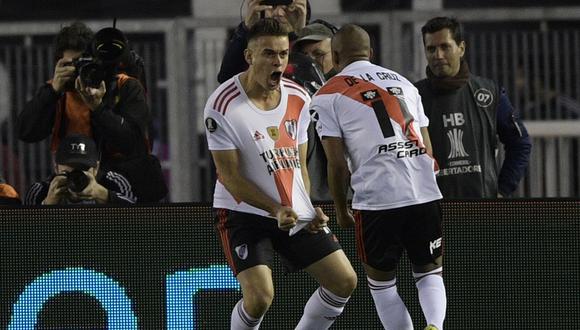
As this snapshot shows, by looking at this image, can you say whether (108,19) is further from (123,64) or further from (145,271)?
(145,271)

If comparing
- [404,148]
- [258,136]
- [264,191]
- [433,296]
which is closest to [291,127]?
[258,136]

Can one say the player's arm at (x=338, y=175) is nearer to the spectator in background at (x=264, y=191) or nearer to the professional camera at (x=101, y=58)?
the spectator in background at (x=264, y=191)

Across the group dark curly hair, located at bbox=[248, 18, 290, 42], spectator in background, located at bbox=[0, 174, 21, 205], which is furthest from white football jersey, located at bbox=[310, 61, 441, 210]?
spectator in background, located at bbox=[0, 174, 21, 205]

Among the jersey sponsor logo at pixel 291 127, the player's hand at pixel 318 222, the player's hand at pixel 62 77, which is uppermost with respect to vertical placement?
the player's hand at pixel 62 77

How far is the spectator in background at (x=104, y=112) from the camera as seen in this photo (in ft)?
32.2

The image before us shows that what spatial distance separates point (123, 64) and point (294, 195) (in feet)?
6.24

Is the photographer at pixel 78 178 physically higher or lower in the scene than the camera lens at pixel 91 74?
lower

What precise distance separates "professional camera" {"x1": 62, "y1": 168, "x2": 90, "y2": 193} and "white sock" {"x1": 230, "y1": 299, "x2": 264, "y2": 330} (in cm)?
135

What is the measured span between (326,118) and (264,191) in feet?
1.74

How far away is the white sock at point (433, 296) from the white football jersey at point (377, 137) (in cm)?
43

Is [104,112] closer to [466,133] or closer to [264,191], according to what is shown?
[264,191]

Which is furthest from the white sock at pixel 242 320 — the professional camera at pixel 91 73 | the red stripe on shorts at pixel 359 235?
the professional camera at pixel 91 73

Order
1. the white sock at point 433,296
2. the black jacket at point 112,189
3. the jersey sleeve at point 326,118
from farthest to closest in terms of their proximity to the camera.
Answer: the black jacket at point 112,189, the jersey sleeve at point 326,118, the white sock at point 433,296

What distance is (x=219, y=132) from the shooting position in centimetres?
887
